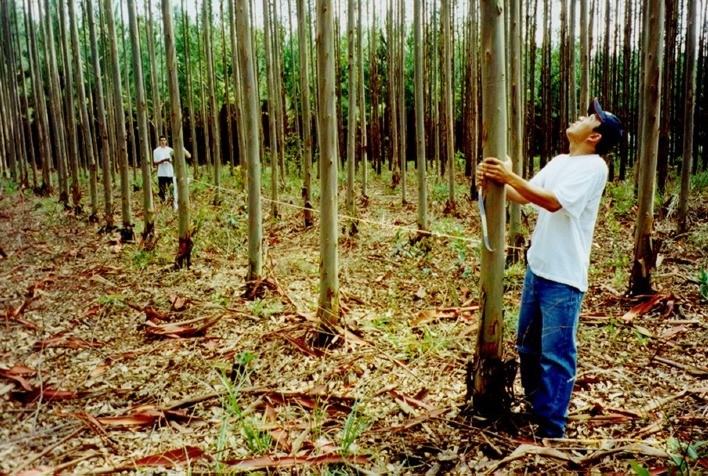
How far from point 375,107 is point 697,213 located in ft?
37.7

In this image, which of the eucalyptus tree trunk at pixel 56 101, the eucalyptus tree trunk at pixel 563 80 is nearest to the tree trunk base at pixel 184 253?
the eucalyptus tree trunk at pixel 56 101

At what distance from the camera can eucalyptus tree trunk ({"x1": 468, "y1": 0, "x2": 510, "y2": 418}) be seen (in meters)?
2.35

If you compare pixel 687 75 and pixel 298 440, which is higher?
pixel 687 75

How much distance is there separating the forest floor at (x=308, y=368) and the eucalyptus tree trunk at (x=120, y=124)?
0.57 m

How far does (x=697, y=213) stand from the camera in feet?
25.1

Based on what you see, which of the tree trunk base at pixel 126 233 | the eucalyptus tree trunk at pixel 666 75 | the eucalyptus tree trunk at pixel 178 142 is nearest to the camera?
the eucalyptus tree trunk at pixel 178 142

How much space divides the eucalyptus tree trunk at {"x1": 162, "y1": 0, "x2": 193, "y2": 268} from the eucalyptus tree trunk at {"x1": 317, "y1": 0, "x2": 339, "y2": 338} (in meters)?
2.65

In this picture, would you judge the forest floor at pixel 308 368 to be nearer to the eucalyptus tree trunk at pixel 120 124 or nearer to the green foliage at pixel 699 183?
the eucalyptus tree trunk at pixel 120 124

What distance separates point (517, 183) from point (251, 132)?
3.37m

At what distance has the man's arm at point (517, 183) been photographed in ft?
7.54

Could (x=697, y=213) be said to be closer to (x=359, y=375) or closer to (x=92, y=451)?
(x=359, y=375)

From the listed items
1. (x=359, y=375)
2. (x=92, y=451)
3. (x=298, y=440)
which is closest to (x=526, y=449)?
(x=298, y=440)

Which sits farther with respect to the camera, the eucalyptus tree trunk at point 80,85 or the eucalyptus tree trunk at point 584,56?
the eucalyptus tree trunk at point 80,85

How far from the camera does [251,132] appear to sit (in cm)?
500
